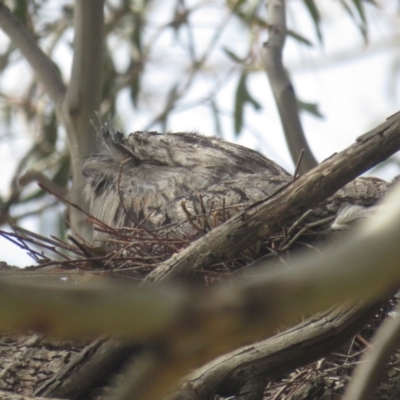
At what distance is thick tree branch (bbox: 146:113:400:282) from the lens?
6.79 feet

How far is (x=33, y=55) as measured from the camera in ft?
15.8

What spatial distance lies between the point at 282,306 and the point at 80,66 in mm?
3781

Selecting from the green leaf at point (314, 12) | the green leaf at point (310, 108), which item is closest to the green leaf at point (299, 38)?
the green leaf at point (314, 12)

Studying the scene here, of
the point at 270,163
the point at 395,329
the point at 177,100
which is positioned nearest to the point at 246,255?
the point at 270,163

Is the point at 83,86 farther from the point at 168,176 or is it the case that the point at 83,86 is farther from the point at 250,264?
the point at 250,264

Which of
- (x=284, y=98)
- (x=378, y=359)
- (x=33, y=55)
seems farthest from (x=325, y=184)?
(x=33, y=55)

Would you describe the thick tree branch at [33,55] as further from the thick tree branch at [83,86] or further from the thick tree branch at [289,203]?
the thick tree branch at [289,203]

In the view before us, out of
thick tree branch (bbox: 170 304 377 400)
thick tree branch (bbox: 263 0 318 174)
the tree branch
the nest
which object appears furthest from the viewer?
thick tree branch (bbox: 263 0 318 174)

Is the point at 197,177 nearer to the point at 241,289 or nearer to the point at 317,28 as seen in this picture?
the point at 317,28

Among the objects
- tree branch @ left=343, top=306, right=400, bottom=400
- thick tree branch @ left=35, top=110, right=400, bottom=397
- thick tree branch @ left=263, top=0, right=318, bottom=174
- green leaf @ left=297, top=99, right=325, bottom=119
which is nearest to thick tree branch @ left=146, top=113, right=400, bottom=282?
thick tree branch @ left=35, top=110, right=400, bottom=397

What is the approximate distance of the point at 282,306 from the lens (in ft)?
2.77

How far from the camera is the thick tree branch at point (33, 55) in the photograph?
4.67m

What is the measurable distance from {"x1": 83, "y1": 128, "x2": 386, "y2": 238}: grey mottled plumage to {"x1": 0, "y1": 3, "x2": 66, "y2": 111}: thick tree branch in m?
0.63

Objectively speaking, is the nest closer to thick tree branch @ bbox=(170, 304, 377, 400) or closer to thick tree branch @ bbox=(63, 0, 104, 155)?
thick tree branch @ bbox=(170, 304, 377, 400)
